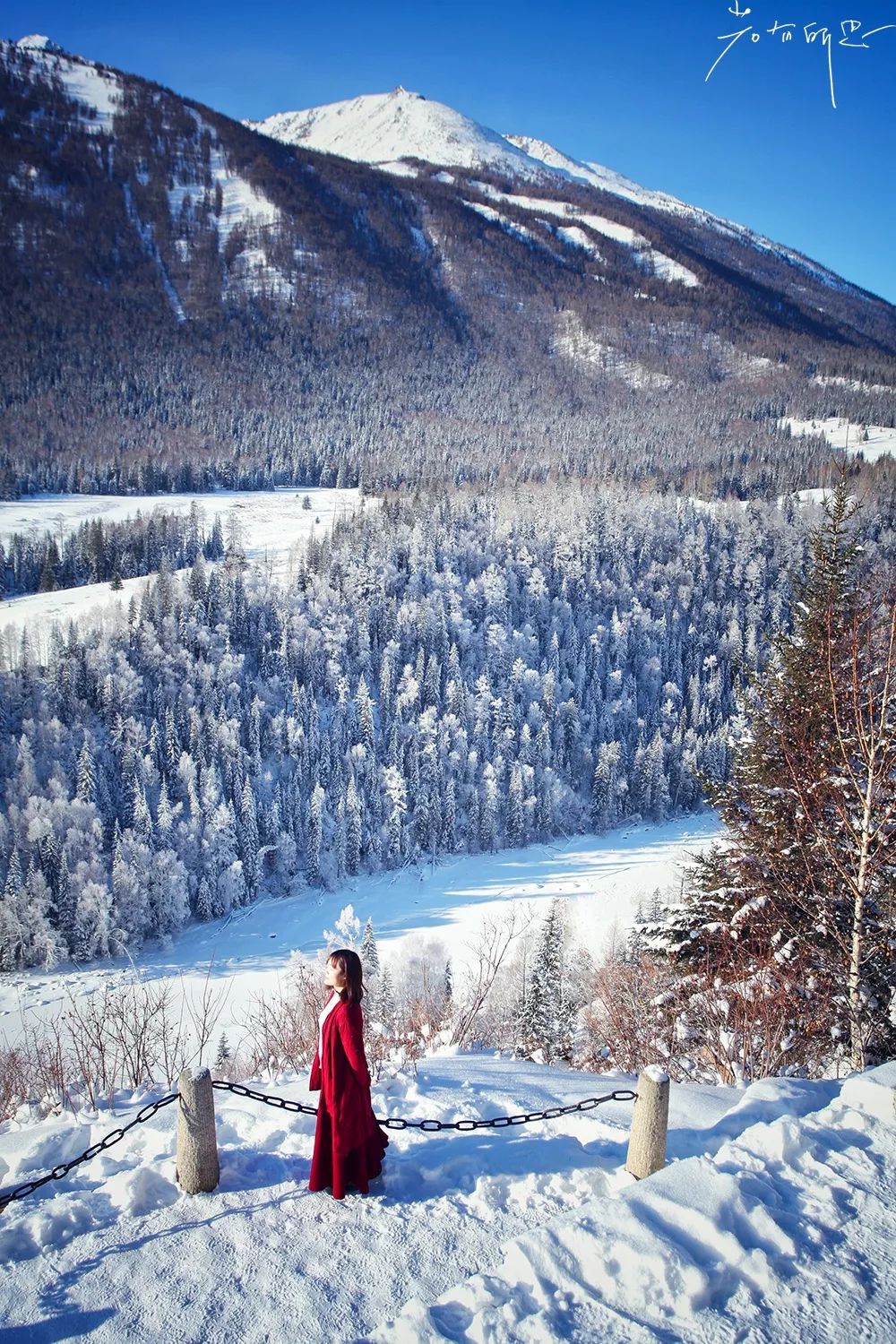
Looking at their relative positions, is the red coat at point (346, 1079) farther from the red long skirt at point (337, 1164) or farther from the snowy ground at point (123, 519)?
the snowy ground at point (123, 519)

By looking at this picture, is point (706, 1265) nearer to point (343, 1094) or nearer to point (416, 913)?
point (343, 1094)

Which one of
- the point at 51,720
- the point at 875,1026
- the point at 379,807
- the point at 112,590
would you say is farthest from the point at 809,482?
the point at 875,1026

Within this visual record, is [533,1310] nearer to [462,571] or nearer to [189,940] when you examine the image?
[189,940]

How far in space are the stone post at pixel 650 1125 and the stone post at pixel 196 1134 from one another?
3.20 metres

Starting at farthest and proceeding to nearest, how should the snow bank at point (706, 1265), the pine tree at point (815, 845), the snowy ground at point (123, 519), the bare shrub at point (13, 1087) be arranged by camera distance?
1. the snowy ground at point (123, 519)
2. the pine tree at point (815, 845)
3. the bare shrub at point (13, 1087)
4. the snow bank at point (706, 1265)

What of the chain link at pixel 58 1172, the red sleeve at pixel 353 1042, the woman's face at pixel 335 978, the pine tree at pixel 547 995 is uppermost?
the woman's face at pixel 335 978

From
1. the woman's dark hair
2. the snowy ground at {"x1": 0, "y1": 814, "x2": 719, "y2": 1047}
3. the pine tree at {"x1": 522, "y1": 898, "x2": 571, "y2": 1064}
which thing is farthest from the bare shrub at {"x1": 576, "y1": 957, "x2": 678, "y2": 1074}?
the snowy ground at {"x1": 0, "y1": 814, "x2": 719, "y2": 1047}

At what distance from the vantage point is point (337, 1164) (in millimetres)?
4914

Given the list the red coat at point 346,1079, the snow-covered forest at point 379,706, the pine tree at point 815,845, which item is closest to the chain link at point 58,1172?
the red coat at point 346,1079

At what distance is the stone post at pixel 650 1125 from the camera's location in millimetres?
4773

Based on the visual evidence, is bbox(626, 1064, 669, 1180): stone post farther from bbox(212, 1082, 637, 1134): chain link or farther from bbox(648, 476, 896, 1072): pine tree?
bbox(648, 476, 896, 1072): pine tree

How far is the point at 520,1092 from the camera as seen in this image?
6777mm

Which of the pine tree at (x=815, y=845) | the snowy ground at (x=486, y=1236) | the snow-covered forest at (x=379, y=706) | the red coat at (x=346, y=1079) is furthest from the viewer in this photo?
the snow-covered forest at (x=379, y=706)

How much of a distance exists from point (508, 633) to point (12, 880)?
202 ft
